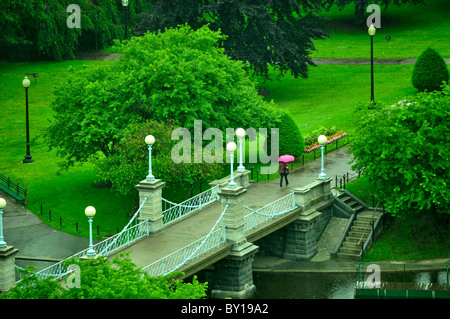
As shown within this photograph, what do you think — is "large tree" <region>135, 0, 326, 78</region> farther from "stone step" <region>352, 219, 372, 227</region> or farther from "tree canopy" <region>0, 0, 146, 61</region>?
"stone step" <region>352, 219, 372, 227</region>

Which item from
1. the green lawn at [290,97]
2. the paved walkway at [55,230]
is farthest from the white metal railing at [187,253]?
the green lawn at [290,97]

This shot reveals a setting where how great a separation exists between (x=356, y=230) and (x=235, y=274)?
31.4 ft

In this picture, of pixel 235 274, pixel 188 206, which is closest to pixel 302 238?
pixel 188 206

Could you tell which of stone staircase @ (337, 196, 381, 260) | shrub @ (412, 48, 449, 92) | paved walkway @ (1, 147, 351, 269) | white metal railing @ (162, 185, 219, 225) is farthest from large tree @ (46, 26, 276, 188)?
shrub @ (412, 48, 449, 92)

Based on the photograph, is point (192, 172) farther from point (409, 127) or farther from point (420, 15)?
point (420, 15)

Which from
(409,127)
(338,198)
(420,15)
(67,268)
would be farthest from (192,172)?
(420,15)

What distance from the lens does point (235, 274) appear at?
43188mm

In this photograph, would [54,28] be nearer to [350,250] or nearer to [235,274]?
[350,250]

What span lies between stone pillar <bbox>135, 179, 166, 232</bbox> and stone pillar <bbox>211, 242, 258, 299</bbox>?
3.62 meters

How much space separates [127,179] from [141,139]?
2412 millimetres

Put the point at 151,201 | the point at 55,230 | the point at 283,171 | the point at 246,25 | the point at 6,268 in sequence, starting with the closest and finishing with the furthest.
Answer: the point at 6,268 → the point at 151,201 → the point at 55,230 → the point at 283,171 → the point at 246,25

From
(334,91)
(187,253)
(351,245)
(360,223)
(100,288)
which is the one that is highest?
(334,91)

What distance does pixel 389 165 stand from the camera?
154ft

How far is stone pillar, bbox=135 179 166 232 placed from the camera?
4419 centimetres
